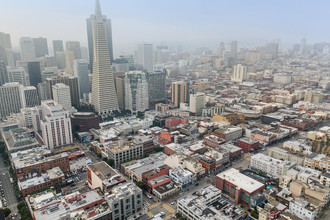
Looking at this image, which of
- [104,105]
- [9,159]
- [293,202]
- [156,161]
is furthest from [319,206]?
[104,105]

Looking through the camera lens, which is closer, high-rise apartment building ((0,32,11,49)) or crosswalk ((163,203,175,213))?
crosswalk ((163,203,175,213))

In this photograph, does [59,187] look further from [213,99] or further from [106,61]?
[213,99]

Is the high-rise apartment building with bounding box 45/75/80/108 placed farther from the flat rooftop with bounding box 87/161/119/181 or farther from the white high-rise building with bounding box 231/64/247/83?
the white high-rise building with bounding box 231/64/247/83

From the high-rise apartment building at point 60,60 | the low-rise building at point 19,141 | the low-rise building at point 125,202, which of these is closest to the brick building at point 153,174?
the low-rise building at point 125,202

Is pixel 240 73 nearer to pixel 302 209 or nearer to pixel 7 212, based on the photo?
pixel 302 209

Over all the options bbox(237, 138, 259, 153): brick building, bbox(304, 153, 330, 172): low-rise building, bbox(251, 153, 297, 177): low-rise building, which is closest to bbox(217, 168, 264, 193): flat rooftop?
bbox(251, 153, 297, 177): low-rise building

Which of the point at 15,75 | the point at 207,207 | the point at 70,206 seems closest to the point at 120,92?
the point at 15,75
